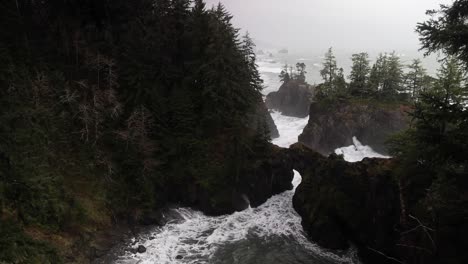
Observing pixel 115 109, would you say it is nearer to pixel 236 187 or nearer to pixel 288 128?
pixel 236 187

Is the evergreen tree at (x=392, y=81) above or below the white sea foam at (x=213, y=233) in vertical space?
above

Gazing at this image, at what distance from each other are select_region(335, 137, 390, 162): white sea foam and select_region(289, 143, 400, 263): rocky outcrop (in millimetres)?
12641

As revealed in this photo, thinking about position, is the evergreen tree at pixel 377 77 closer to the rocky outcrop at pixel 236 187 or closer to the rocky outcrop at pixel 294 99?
the rocky outcrop at pixel 294 99

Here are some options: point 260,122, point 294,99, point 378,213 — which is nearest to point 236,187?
point 260,122

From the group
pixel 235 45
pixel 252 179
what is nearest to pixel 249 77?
pixel 235 45

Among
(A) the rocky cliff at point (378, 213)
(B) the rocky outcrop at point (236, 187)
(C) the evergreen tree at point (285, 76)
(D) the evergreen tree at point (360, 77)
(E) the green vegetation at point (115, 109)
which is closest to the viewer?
(A) the rocky cliff at point (378, 213)

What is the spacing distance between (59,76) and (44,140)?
19.4 ft

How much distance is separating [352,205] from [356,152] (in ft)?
58.1

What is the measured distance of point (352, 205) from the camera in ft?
→ 70.0

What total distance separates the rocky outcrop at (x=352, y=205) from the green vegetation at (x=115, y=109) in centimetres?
637

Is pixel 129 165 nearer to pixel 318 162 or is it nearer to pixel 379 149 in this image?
pixel 318 162

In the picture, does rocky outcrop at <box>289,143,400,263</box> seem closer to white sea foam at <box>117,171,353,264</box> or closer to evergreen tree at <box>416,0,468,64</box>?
white sea foam at <box>117,171,353,264</box>

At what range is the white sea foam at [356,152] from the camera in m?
36.0

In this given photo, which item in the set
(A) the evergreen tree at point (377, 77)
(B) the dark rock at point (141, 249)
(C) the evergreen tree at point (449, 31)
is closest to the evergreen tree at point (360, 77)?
(A) the evergreen tree at point (377, 77)
